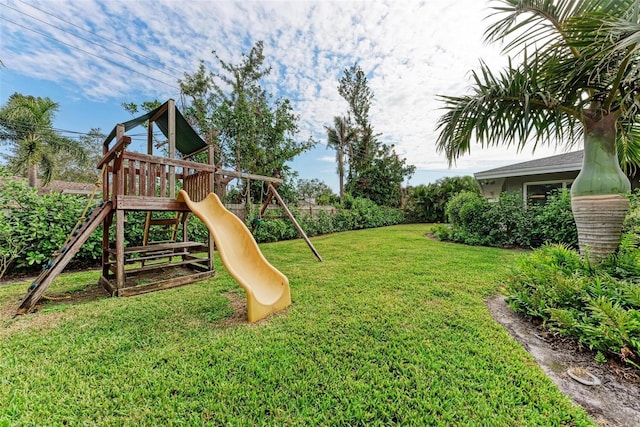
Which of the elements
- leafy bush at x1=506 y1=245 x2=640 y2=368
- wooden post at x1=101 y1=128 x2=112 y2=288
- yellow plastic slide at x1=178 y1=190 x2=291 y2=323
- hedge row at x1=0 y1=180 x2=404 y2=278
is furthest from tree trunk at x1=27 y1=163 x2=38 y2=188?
leafy bush at x1=506 y1=245 x2=640 y2=368

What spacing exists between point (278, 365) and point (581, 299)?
2.86 m

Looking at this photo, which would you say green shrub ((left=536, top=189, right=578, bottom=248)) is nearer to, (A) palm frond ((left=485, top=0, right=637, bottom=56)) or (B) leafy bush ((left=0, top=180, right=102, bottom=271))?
(A) palm frond ((left=485, top=0, right=637, bottom=56))

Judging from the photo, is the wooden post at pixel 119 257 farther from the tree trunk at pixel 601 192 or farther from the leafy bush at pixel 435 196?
the leafy bush at pixel 435 196

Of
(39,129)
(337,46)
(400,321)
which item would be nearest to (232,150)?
(337,46)

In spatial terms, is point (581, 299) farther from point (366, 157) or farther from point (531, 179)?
point (366, 157)

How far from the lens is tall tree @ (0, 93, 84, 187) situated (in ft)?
38.5

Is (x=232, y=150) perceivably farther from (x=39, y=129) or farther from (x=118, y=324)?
(x=39, y=129)

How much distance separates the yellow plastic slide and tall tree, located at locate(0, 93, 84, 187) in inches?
603

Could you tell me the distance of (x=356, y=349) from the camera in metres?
1.97

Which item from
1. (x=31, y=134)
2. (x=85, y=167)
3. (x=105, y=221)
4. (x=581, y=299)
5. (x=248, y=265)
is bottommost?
(x=581, y=299)

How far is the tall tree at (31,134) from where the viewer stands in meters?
11.7

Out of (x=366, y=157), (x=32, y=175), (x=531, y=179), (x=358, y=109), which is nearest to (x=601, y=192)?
(x=531, y=179)

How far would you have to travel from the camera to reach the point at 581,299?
2.26 metres

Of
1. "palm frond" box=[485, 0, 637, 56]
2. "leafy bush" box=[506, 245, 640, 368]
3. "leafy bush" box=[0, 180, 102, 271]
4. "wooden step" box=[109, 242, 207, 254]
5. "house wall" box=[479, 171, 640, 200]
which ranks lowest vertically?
"leafy bush" box=[506, 245, 640, 368]
